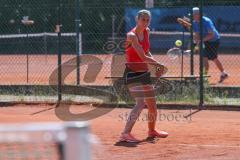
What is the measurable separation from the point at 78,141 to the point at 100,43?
2298cm

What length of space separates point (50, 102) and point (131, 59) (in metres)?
4.93

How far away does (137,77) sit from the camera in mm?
9797

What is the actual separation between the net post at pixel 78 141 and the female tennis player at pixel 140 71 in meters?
6.32

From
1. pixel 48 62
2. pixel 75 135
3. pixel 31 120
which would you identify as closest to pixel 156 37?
pixel 48 62

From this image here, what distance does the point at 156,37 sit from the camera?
103 ft

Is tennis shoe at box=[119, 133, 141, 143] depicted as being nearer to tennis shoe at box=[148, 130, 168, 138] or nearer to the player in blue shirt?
tennis shoe at box=[148, 130, 168, 138]

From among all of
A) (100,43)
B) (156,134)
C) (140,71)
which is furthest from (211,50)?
(100,43)

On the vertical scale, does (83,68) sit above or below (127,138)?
above

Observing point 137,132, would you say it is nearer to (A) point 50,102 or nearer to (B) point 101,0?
(A) point 50,102

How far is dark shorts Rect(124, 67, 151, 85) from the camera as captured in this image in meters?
9.77

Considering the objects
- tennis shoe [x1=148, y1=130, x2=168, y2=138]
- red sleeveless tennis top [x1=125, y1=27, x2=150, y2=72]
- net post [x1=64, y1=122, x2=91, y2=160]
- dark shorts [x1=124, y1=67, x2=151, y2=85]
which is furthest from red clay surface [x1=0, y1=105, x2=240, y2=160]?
net post [x1=64, y1=122, x2=91, y2=160]

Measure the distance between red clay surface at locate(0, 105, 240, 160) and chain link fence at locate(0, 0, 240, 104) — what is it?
1537 mm

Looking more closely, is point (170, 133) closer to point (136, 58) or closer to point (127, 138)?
point (127, 138)

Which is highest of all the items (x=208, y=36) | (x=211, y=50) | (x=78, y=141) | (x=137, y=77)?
(x=208, y=36)
